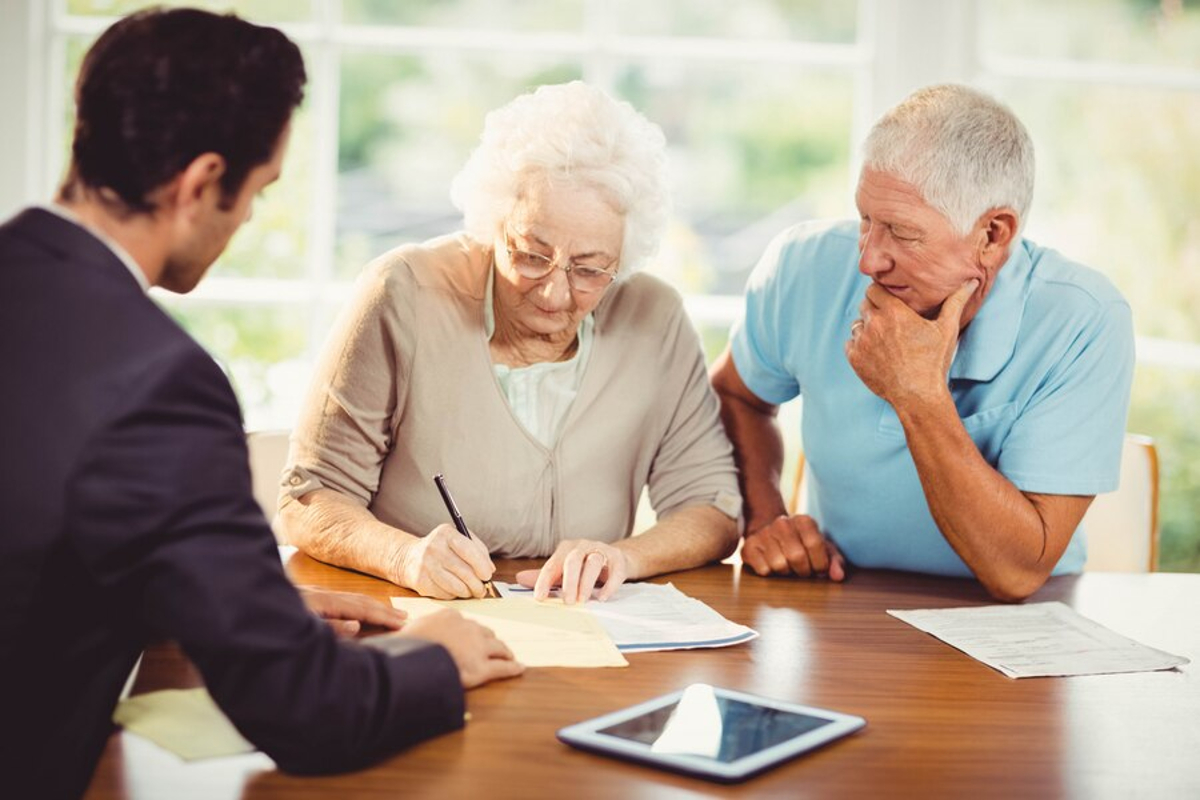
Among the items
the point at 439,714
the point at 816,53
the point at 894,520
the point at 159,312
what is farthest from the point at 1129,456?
the point at 159,312

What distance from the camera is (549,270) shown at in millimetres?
2107

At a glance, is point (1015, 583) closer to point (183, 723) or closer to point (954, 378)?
point (954, 378)

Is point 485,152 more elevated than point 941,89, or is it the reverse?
point 941,89

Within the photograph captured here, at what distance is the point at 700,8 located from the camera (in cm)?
372

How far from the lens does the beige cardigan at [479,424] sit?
210 centimetres

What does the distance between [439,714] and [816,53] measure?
281cm

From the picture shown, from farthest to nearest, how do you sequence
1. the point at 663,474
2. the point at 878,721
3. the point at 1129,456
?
the point at 1129,456 → the point at 663,474 → the point at 878,721

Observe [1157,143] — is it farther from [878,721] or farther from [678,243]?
[878,721]

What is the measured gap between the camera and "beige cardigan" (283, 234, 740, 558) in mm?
2100

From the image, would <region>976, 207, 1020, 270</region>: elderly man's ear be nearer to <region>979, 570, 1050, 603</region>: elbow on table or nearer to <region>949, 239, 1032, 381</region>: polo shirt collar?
<region>949, 239, 1032, 381</region>: polo shirt collar

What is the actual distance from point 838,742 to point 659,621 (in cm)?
45

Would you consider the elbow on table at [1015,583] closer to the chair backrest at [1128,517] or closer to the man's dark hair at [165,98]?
the chair backrest at [1128,517]

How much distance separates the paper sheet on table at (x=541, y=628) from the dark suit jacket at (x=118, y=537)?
0.40 metres

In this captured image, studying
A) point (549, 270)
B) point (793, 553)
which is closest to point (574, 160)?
point (549, 270)
